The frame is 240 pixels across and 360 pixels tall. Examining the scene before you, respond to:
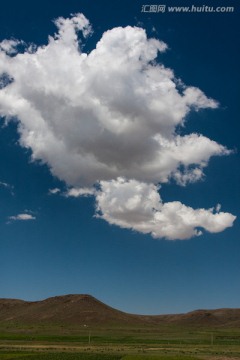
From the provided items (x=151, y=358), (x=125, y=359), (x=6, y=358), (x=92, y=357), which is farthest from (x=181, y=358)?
(x=6, y=358)

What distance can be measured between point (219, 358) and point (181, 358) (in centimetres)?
704

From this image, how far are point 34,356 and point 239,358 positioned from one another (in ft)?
115

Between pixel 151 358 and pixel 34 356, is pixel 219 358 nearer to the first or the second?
pixel 151 358

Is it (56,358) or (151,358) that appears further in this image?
(151,358)

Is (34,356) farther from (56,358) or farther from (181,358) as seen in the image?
(181,358)

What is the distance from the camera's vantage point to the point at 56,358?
69.9 m

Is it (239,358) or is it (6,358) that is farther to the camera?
(239,358)

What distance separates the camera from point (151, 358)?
74.4 metres

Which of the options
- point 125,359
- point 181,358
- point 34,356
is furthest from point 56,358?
point 181,358

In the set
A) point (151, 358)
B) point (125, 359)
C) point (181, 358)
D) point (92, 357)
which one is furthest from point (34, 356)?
point (181, 358)

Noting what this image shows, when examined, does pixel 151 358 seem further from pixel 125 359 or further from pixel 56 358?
pixel 56 358

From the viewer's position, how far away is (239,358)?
249 feet

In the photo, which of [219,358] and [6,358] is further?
[219,358]

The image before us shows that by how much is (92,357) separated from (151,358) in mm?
9964
